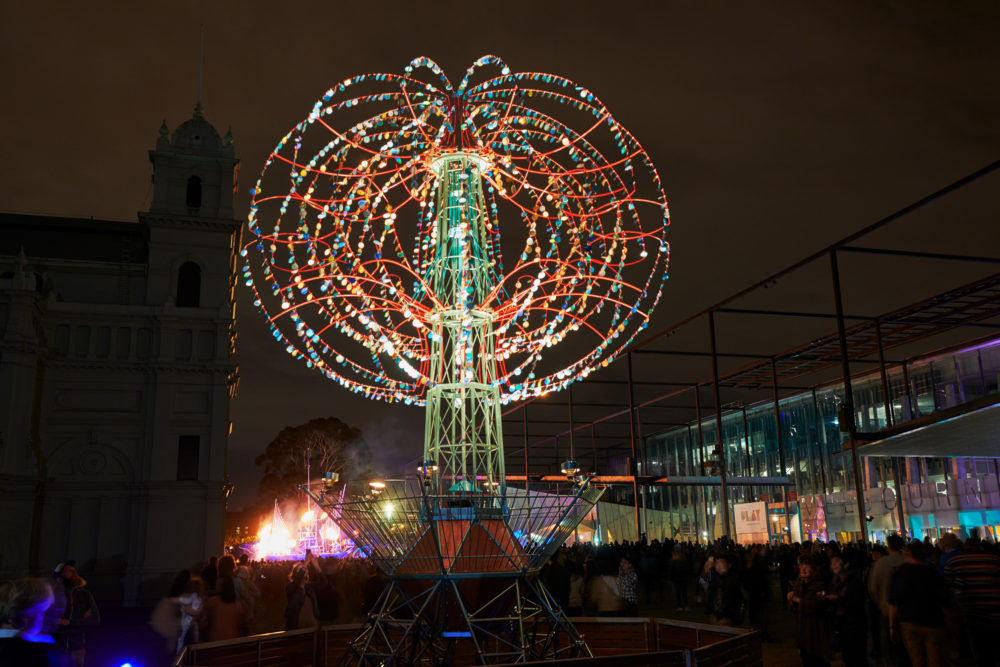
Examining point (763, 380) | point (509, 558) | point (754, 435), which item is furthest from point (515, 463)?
point (509, 558)

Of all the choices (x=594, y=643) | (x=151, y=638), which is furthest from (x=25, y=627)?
(x=151, y=638)

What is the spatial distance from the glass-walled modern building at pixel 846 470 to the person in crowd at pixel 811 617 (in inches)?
437

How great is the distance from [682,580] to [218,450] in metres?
23.2

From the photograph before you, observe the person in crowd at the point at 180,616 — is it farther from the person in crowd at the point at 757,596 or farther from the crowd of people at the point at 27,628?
the person in crowd at the point at 757,596

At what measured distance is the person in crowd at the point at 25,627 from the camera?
450 centimetres

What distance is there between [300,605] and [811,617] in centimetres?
684

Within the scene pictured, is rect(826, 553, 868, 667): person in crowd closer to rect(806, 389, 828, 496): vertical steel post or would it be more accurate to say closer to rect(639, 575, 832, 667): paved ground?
rect(639, 575, 832, 667): paved ground

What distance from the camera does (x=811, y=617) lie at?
30.7 feet

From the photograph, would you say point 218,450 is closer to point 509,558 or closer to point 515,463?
point 509,558

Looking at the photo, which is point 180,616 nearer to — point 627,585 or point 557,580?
point 557,580

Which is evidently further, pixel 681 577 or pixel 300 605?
pixel 681 577

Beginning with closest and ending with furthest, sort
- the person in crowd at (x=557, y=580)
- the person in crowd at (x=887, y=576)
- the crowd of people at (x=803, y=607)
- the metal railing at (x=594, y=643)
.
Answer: the crowd of people at (x=803, y=607), the metal railing at (x=594, y=643), the person in crowd at (x=887, y=576), the person in crowd at (x=557, y=580)

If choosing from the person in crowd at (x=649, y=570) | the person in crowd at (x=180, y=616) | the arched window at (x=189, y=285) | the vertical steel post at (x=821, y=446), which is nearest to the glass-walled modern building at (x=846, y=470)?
the vertical steel post at (x=821, y=446)

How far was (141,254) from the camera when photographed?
40719mm
